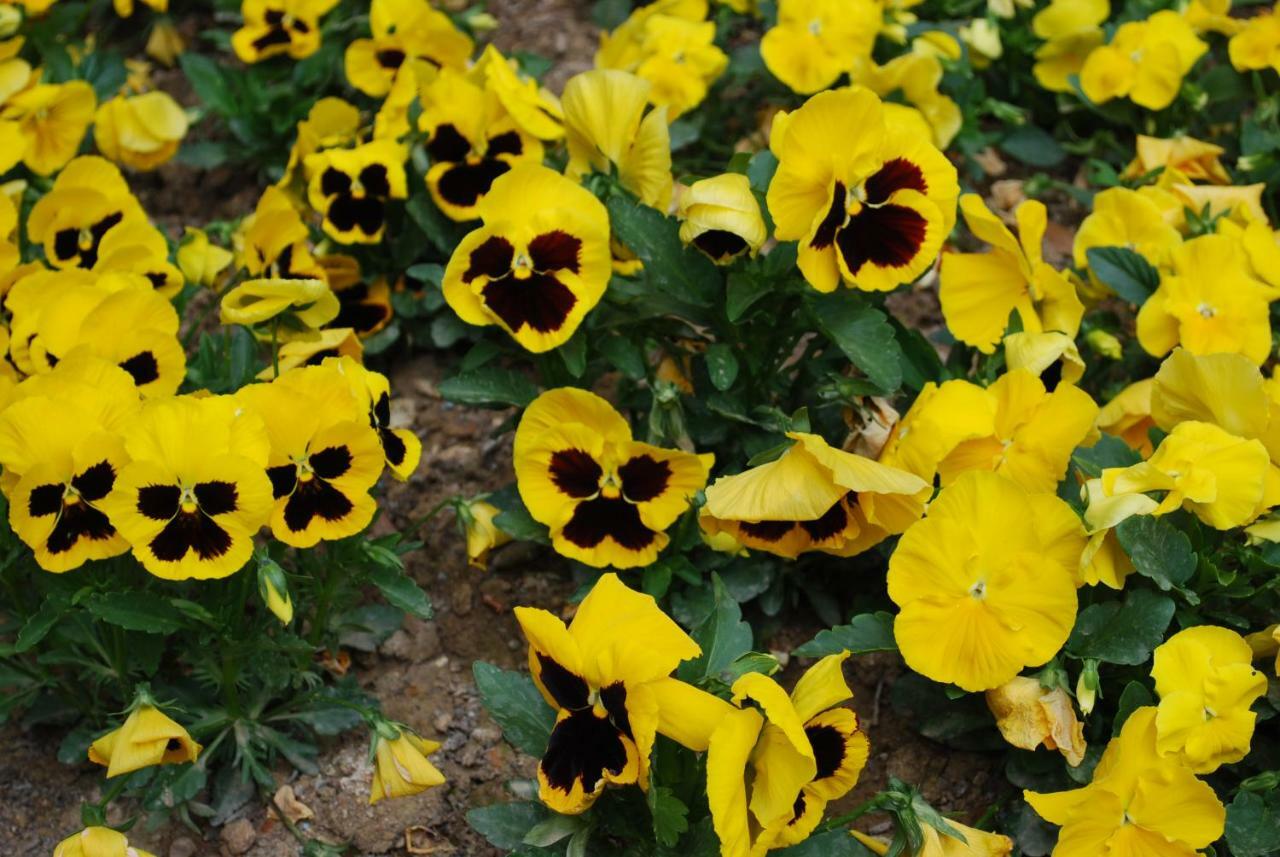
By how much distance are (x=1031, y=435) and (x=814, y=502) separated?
19.7 inches

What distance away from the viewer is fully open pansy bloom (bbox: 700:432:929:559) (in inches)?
99.3

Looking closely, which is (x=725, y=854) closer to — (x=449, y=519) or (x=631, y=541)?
(x=631, y=541)

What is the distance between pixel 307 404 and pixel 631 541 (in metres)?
0.67

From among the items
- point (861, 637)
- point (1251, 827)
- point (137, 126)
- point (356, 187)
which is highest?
point (356, 187)

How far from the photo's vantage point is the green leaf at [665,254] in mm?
2893

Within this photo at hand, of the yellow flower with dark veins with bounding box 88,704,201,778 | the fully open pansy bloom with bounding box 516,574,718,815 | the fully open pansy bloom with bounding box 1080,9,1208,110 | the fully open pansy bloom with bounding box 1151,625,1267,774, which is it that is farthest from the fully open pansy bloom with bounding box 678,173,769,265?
the fully open pansy bloom with bounding box 1080,9,1208,110

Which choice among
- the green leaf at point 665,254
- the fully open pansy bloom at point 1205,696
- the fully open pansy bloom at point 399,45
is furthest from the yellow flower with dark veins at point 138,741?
the fully open pansy bloom at point 399,45

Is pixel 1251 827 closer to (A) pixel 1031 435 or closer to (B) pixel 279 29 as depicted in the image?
(A) pixel 1031 435

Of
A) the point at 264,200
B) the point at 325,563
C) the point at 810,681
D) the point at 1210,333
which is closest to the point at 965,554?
the point at 810,681

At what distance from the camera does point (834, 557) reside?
304 centimetres

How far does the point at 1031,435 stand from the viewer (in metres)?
2.79

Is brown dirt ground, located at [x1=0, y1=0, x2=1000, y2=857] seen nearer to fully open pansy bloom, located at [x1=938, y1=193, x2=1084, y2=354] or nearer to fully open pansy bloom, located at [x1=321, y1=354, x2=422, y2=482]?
fully open pansy bloom, located at [x1=321, y1=354, x2=422, y2=482]

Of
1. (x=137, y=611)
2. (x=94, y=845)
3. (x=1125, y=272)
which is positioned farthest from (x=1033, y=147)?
(x=94, y=845)

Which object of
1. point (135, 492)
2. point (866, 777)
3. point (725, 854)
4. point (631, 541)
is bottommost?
point (866, 777)
